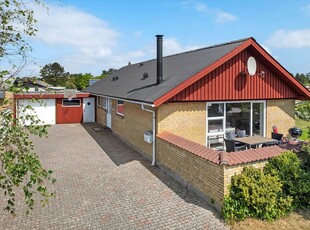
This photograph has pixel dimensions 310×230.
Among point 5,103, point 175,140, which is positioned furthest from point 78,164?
point 5,103

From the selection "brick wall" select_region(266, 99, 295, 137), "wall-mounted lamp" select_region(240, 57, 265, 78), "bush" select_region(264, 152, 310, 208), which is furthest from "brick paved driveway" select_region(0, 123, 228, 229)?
"brick wall" select_region(266, 99, 295, 137)

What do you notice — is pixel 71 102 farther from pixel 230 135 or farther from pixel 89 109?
pixel 230 135

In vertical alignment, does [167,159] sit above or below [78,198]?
above

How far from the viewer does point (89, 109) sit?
26.3 metres

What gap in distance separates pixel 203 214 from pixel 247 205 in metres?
1.18

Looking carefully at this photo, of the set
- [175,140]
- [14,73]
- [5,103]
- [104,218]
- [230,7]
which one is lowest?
[104,218]

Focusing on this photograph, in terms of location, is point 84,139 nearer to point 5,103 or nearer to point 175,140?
point 175,140

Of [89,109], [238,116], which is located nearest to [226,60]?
[238,116]

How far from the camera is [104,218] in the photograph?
6.79 m

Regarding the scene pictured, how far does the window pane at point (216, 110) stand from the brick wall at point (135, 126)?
281 cm

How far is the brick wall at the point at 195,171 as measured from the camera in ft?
23.7

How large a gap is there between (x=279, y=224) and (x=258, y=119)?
25.9 feet

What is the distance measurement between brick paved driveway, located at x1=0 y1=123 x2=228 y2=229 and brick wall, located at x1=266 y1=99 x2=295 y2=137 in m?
6.98

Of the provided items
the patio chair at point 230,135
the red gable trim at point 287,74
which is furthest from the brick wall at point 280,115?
the patio chair at point 230,135
